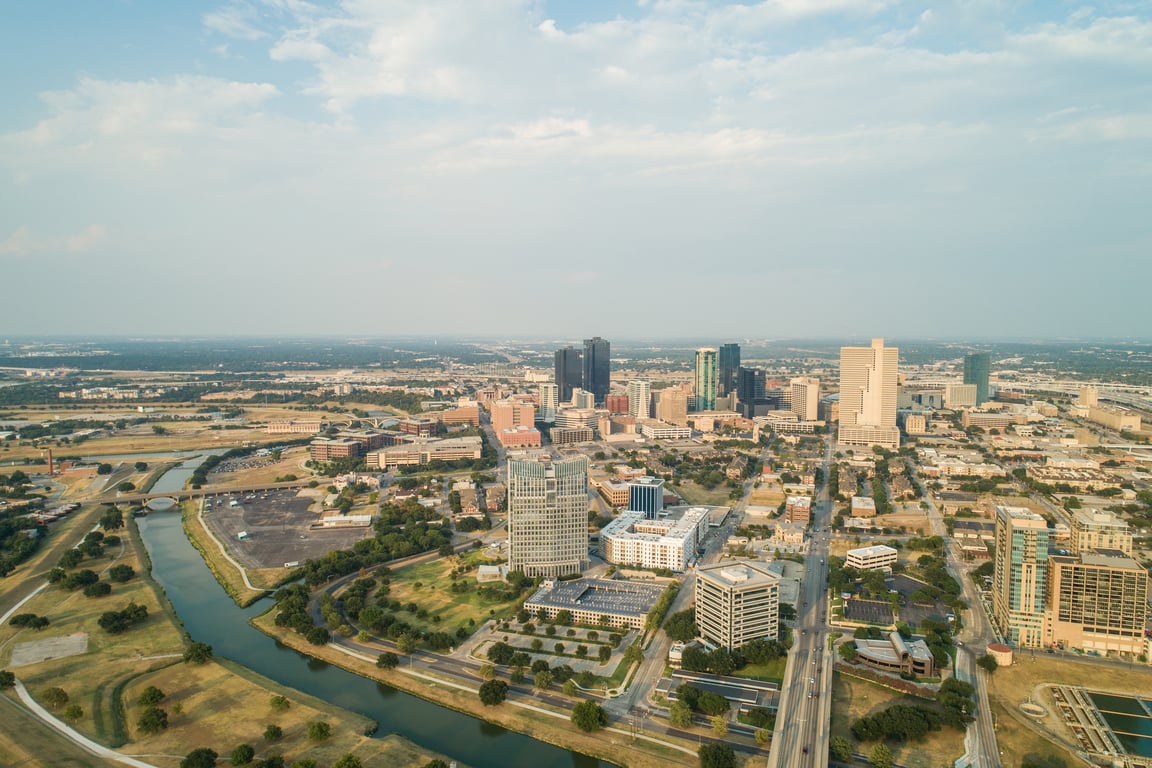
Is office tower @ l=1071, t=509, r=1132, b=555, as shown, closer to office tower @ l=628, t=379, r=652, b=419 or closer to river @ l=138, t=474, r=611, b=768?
river @ l=138, t=474, r=611, b=768

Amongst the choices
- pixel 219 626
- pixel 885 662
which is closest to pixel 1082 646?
pixel 885 662

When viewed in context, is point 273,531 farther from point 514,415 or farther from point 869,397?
point 869,397

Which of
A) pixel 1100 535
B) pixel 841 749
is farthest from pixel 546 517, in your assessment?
pixel 1100 535

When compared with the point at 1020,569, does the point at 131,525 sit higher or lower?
lower

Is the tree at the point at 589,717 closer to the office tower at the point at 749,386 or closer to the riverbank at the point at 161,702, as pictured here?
the riverbank at the point at 161,702

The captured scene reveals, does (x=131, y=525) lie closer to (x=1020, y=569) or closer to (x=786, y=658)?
(x=786, y=658)

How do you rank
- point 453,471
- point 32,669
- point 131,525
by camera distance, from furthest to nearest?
point 453,471 → point 131,525 → point 32,669
